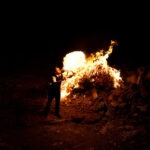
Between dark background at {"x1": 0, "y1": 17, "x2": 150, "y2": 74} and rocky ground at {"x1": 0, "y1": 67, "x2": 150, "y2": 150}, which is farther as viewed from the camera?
dark background at {"x1": 0, "y1": 17, "x2": 150, "y2": 74}

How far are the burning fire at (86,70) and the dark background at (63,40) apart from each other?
0.52m

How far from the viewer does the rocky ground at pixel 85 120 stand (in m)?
4.59

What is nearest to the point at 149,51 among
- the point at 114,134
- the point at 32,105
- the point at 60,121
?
the point at 114,134

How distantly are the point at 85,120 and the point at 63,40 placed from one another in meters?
9.40

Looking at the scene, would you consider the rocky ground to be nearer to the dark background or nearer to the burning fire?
the burning fire

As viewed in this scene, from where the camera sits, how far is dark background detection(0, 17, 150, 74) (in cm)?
848

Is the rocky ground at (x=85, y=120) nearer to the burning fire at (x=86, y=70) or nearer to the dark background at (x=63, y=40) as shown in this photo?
the burning fire at (x=86, y=70)

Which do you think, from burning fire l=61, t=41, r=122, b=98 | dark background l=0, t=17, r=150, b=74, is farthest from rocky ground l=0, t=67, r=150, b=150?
dark background l=0, t=17, r=150, b=74

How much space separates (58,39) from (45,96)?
21.8ft

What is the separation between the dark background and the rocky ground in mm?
1338

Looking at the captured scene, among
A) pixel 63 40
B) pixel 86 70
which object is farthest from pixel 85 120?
pixel 63 40

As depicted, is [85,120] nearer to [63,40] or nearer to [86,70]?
[86,70]

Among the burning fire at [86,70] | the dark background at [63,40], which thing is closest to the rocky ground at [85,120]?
the burning fire at [86,70]

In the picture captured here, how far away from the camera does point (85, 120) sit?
247 inches
